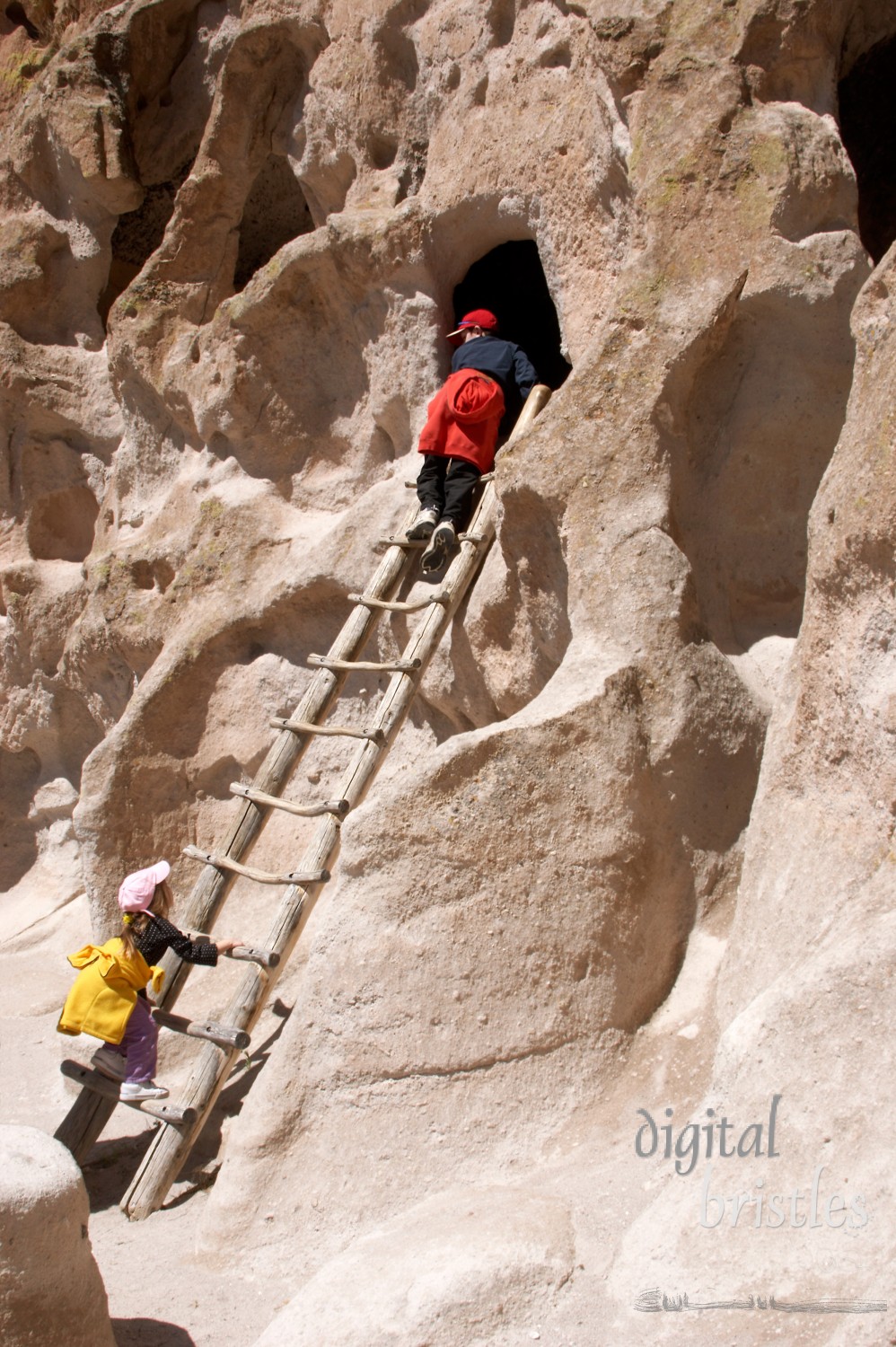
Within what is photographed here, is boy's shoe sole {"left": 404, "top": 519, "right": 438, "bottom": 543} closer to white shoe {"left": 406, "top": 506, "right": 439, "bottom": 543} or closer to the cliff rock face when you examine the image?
white shoe {"left": 406, "top": 506, "right": 439, "bottom": 543}

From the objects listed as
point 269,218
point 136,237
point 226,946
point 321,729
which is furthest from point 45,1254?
point 136,237

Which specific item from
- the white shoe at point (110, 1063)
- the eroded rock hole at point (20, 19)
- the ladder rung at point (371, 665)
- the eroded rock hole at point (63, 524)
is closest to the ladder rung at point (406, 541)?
the ladder rung at point (371, 665)

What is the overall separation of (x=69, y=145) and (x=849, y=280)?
150 inches

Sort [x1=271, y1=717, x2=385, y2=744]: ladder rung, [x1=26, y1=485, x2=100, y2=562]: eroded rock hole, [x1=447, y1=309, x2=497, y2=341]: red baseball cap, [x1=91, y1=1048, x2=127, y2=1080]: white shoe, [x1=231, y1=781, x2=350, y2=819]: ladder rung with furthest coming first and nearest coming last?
[x1=26, y1=485, x2=100, y2=562]: eroded rock hole
[x1=447, y1=309, x2=497, y2=341]: red baseball cap
[x1=271, y1=717, x2=385, y2=744]: ladder rung
[x1=231, y1=781, x2=350, y2=819]: ladder rung
[x1=91, y1=1048, x2=127, y2=1080]: white shoe

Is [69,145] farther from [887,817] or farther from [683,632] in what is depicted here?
[887,817]

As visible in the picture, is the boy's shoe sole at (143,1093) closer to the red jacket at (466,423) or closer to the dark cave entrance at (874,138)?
the red jacket at (466,423)

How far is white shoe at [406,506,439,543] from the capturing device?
12.5ft

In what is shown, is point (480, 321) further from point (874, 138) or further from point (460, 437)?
point (874, 138)

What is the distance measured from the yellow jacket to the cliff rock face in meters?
0.49

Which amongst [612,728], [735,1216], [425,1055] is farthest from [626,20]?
[735,1216]

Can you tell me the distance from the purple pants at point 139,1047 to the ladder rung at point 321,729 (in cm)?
85

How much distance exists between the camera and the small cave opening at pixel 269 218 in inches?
217

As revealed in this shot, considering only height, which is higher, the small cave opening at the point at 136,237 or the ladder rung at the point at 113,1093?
the small cave opening at the point at 136,237

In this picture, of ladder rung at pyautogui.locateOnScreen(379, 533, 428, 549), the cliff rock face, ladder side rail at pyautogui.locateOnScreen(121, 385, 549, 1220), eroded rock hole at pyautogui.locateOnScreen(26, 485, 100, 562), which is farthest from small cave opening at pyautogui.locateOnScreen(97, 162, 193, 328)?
ladder side rail at pyautogui.locateOnScreen(121, 385, 549, 1220)
